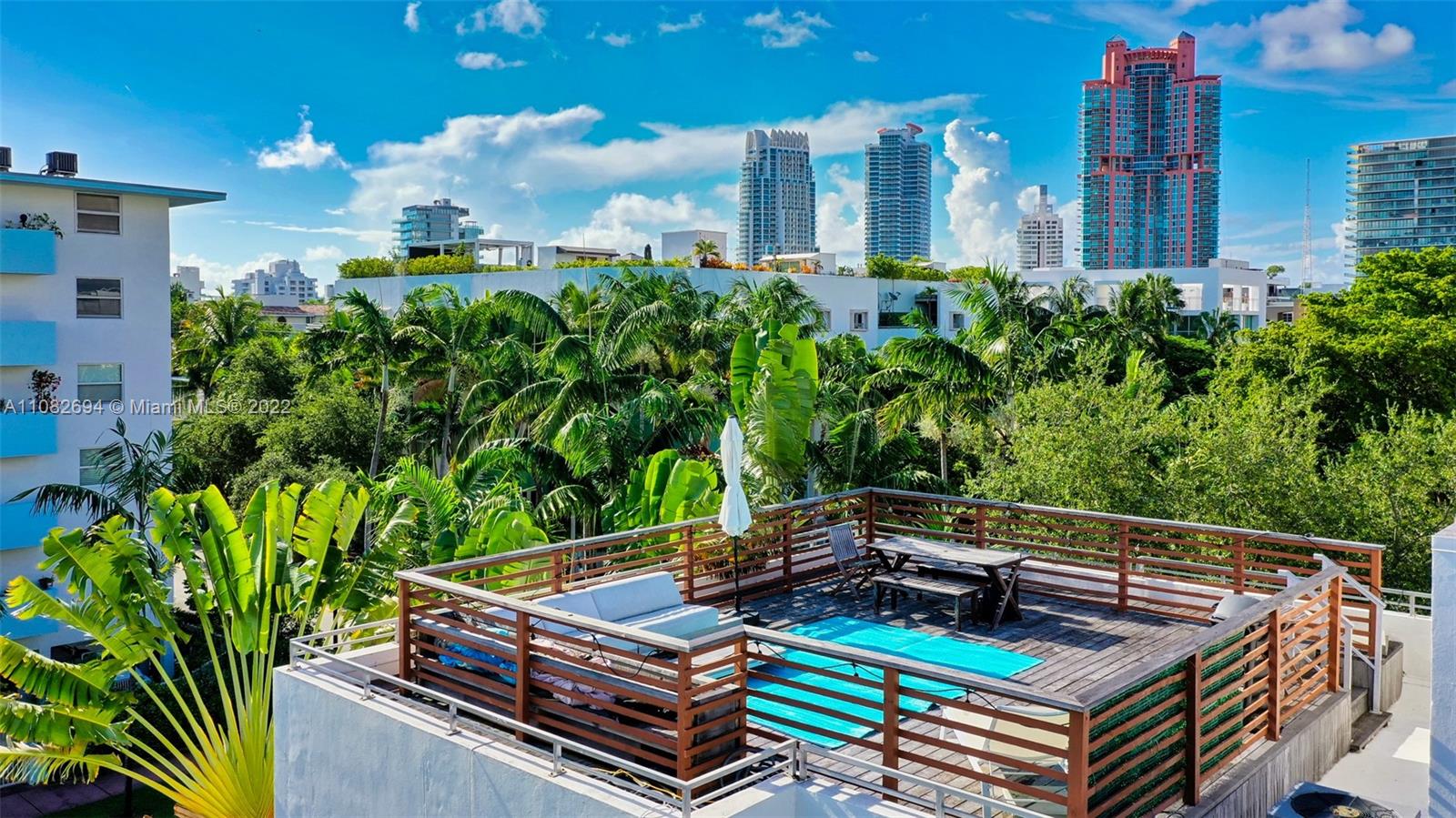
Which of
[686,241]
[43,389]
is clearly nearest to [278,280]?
[686,241]

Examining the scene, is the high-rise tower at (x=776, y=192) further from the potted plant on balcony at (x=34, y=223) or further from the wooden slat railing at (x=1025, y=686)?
the wooden slat railing at (x=1025, y=686)

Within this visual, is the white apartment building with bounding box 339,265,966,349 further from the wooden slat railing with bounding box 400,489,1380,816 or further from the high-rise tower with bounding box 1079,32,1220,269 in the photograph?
the high-rise tower with bounding box 1079,32,1220,269

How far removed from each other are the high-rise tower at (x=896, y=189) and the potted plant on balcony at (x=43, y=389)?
107 m

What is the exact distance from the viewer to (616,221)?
66.4m

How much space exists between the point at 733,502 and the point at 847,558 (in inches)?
67.1

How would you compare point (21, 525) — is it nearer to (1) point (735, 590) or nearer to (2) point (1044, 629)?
(1) point (735, 590)

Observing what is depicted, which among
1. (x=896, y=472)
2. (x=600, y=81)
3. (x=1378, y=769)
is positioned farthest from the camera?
(x=600, y=81)

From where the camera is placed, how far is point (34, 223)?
2638 cm

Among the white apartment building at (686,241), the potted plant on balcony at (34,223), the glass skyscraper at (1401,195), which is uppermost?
the glass skyscraper at (1401,195)

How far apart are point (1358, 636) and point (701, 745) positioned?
22.0 feet

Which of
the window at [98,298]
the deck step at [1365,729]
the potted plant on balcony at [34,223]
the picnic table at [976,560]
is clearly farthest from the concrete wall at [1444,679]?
the window at [98,298]

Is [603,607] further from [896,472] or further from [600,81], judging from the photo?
[600,81]

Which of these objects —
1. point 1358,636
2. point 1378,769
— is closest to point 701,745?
point 1378,769

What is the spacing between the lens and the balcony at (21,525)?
84.6ft
